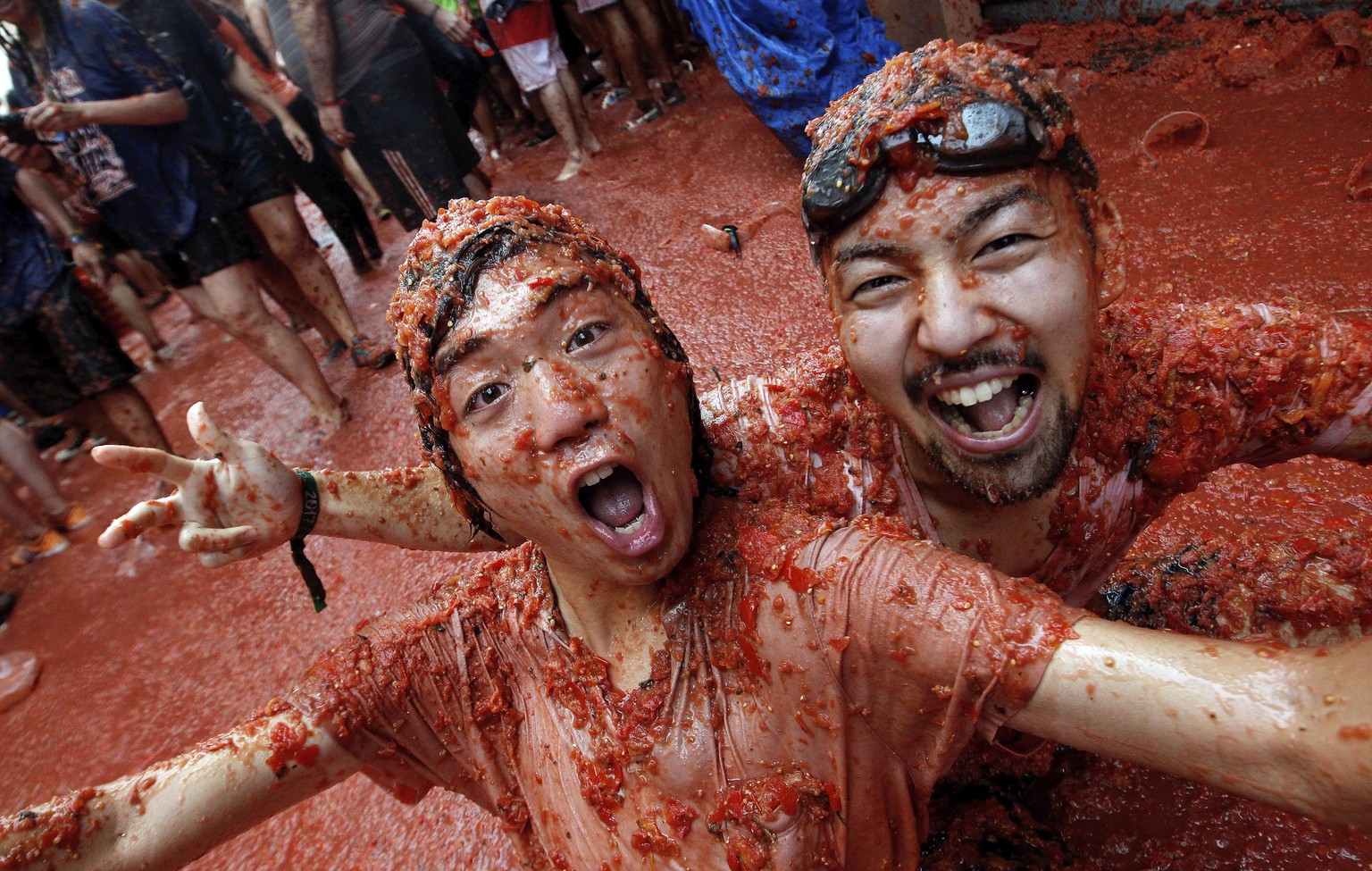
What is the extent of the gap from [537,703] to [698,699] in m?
0.45

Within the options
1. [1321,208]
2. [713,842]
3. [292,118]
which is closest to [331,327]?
[292,118]

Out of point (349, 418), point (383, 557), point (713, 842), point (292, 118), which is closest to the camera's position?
point (713, 842)

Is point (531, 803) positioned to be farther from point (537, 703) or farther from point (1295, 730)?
point (1295, 730)

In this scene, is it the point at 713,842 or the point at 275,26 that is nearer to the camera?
the point at 713,842

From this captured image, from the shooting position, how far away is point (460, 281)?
5.28 feet

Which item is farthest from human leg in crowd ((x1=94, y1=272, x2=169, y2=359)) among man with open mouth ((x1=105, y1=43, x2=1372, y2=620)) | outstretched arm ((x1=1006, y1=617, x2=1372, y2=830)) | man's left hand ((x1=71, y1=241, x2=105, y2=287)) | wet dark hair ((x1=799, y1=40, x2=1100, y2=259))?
outstretched arm ((x1=1006, y1=617, x2=1372, y2=830))

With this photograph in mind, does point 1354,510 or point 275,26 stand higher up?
point 275,26

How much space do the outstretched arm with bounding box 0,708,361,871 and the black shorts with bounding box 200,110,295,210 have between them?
4.14m

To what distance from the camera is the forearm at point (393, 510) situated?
2.20m

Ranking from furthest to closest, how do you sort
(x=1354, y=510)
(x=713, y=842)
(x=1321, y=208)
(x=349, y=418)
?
(x=349, y=418), (x=1321, y=208), (x=1354, y=510), (x=713, y=842)

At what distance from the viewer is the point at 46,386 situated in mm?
4715

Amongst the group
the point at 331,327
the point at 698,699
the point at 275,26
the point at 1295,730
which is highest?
the point at 275,26

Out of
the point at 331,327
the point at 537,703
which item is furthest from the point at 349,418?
the point at 537,703

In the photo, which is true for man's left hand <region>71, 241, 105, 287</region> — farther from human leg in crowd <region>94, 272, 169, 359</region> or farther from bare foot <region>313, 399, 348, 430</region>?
bare foot <region>313, 399, 348, 430</region>
